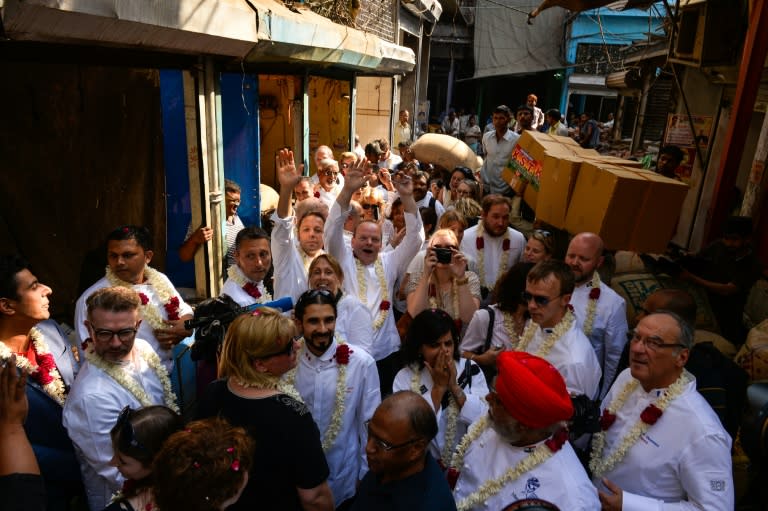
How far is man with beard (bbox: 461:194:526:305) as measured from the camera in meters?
5.08

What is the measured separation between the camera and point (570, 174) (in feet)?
16.1

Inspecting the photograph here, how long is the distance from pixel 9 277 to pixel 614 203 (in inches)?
160

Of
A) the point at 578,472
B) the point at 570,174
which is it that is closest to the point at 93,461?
the point at 578,472

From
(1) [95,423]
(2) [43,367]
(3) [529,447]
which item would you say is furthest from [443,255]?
(2) [43,367]

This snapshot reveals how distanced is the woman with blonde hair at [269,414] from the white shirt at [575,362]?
157cm

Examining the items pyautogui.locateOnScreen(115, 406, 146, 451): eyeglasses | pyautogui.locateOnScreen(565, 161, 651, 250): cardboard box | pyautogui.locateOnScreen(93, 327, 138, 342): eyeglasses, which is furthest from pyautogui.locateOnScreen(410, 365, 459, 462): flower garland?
pyautogui.locateOnScreen(565, 161, 651, 250): cardboard box

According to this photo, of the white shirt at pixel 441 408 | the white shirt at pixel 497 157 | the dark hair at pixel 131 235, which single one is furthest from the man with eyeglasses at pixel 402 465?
the white shirt at pixel 497 157

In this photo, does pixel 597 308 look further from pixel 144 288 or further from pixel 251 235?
pixel 144 288

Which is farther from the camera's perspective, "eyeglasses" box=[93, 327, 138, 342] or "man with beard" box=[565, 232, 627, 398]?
"man with beard" box=[565, 232, 627, 398]

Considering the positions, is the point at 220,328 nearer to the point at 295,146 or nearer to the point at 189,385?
the point at 189,385

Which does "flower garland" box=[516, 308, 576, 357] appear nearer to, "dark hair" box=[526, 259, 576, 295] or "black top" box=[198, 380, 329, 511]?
"dark hair" box=[526, 259, 576, 295]

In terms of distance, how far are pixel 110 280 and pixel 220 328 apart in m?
1.08

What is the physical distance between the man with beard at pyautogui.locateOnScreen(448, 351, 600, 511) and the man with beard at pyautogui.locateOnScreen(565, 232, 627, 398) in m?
1.70

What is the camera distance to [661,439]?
8.45 feet
